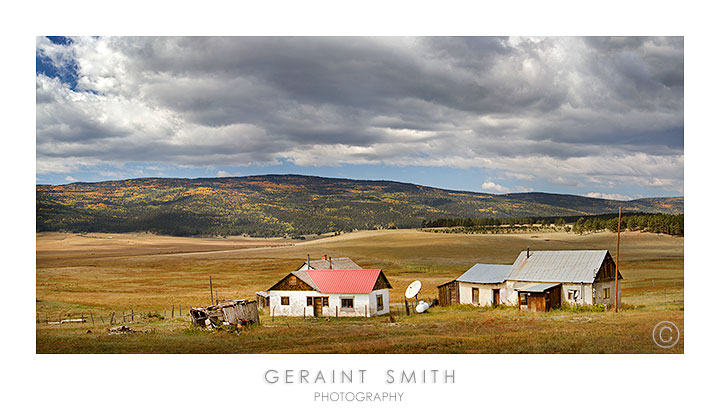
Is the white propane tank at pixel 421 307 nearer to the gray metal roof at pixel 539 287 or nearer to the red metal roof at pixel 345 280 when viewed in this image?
the red metal roof at pixel 345 280

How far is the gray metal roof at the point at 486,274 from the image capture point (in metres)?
22.6

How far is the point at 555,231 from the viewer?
3394cm

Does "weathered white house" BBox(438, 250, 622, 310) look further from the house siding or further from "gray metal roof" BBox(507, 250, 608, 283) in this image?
the house siding

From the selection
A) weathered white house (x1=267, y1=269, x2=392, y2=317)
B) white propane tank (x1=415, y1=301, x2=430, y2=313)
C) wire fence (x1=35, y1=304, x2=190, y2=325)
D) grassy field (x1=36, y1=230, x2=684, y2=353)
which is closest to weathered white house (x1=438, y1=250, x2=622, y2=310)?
grassy field (x1=36, y1=230, x2=684, y2=353)

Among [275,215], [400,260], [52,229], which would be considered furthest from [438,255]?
[52,229]

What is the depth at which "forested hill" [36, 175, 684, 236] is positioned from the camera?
935 inches

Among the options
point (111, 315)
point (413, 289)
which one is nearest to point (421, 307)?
point (413, 289)

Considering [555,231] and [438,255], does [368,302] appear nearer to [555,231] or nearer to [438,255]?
[438,255]

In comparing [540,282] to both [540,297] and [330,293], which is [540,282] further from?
[330,293]

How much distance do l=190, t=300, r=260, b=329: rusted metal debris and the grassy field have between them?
0.55 m

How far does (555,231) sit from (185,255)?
24330mm

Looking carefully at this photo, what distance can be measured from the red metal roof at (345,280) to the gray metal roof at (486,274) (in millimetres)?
5547
